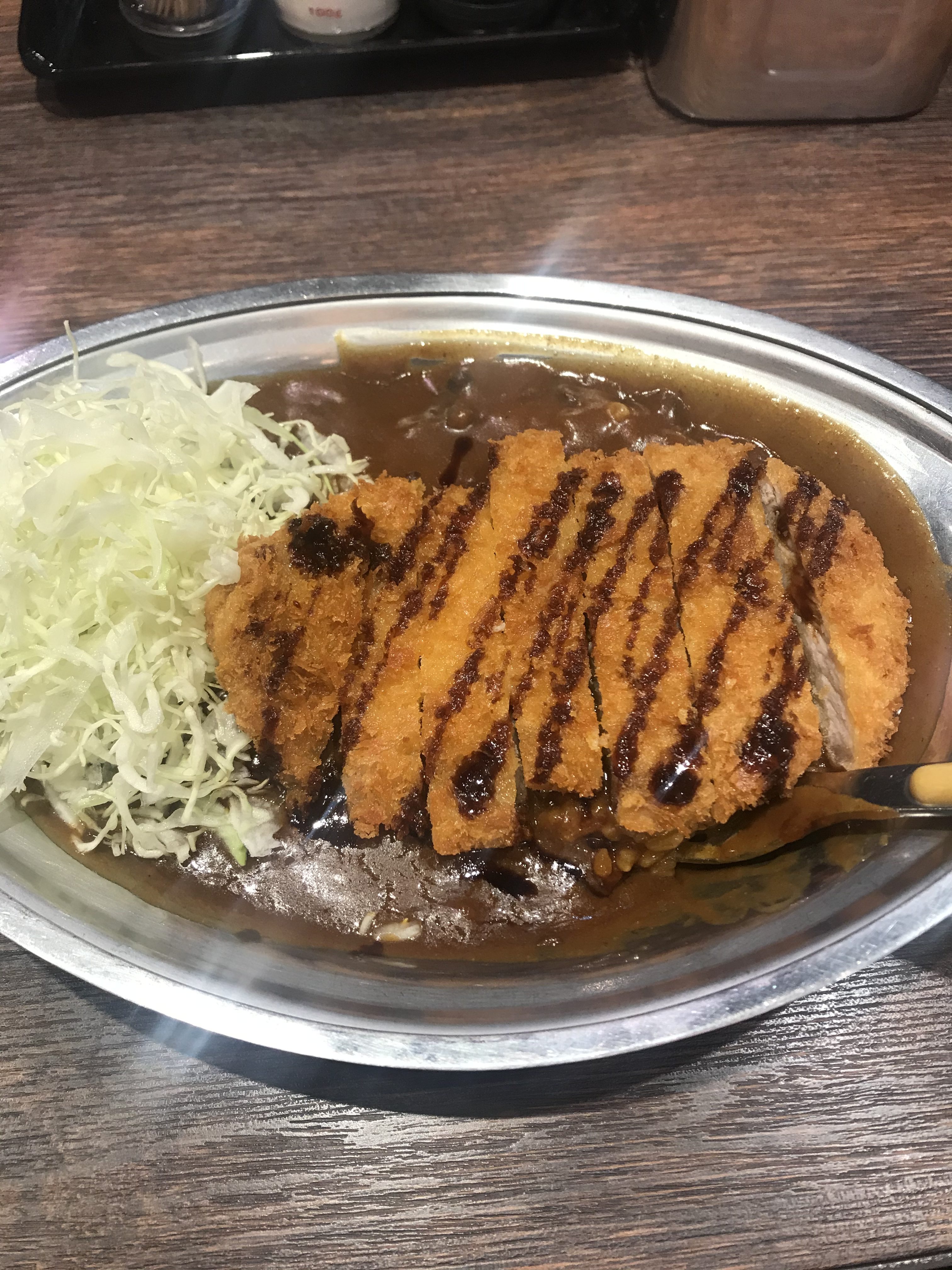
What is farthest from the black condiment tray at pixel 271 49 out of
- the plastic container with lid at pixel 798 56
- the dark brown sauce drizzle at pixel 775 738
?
the dark brown sauce drizzle at pixel 775 738

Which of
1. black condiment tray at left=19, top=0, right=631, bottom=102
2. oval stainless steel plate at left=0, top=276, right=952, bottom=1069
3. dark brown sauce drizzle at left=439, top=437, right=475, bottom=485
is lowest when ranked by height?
oval stainless steel plate at left=0, top=276, right=952, bottom=1069

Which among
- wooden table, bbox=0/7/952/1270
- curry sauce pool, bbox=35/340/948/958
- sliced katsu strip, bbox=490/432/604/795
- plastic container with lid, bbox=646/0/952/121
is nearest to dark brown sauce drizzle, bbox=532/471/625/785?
sliced katsu strip, bbox=490/432/604/795

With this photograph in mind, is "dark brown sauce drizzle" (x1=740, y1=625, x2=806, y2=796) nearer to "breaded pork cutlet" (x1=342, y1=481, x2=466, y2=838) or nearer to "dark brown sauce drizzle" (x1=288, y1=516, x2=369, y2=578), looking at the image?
"breaded pork cutlet" (x1=342, y1=481, x2=466, y2=838)

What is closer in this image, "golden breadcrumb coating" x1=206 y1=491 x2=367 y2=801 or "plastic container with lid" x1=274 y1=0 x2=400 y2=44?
"golden breadcrumb coating" x1=206 y1=491 x2=367 y2=801

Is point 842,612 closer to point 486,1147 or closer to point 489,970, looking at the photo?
point 489,970

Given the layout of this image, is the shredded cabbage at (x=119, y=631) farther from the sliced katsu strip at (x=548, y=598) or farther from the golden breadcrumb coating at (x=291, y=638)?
the sliced katsu strip at (x=548, y=598)

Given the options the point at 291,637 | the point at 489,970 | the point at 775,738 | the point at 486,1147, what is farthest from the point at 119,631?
the point at 775,738

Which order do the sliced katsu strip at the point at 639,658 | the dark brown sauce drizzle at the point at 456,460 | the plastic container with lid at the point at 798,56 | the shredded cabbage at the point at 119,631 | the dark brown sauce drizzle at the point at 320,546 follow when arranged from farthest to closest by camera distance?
the plastic container with lid at the point at 798,56 < the dark brown sauce drizzle at the point at 456,460 < the dark brown sauce drizzle at the point at 320,546 < the shredded cabbage at the point at 119,631 < the sliced katsu strip at the point at 639,658
